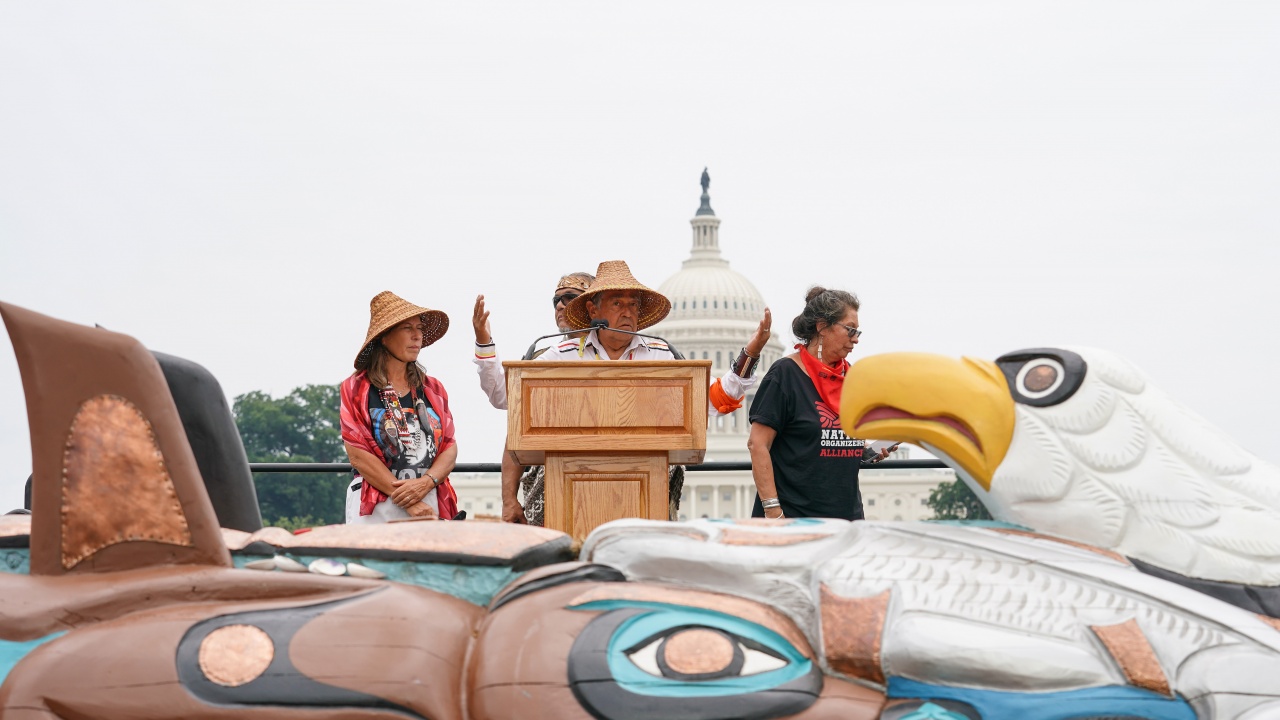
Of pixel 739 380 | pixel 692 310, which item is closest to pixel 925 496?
pixel 692 310

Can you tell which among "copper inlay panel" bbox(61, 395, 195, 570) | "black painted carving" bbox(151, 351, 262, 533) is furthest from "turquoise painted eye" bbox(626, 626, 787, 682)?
"black painted carving" bbox(151, 351, 262, 533)

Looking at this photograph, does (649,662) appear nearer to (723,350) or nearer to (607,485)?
(607,485)

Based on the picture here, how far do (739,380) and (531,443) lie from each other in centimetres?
130

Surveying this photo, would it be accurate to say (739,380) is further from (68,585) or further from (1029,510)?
(68,585)

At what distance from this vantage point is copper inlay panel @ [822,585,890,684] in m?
3.08

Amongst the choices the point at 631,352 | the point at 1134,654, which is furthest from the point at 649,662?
the point at 631,352

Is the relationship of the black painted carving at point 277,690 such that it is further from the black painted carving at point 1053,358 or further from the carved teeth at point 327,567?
the black painted carving at point 1053,358

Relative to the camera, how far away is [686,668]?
3.08m

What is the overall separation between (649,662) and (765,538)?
0.44 metres

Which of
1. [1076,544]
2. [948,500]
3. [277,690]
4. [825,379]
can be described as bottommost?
[948,500]

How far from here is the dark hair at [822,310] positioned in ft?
18.3

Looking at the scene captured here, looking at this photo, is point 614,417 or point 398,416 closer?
point 614,417

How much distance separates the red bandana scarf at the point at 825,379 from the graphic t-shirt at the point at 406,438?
4.52ft

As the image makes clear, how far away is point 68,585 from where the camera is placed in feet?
10.8
